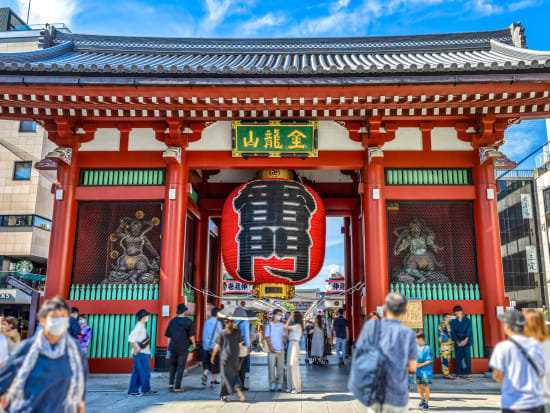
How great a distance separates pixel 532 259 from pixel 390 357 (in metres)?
34.7

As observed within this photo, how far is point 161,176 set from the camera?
10.6 m

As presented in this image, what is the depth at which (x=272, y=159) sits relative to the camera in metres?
10.6

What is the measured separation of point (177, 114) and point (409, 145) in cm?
552

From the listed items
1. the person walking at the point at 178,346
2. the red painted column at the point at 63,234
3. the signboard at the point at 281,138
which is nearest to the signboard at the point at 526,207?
the signboard at the point at 281,138

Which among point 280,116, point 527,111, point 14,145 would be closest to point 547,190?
point 527,111

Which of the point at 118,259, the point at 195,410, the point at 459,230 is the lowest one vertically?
the point at 195,410

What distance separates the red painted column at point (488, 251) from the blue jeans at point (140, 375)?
7063mm

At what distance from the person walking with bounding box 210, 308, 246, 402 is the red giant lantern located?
2.56 metres

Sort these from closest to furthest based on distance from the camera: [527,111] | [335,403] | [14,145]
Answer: [335,403], [527,111], [14,145]

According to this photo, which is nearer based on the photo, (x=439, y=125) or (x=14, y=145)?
(x=439, y=125)

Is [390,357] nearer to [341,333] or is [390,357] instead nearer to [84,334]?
[84,334]

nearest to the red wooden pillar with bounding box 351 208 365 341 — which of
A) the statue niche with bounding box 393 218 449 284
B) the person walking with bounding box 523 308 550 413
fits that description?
the statue niche with bounding box 393 218 449 284

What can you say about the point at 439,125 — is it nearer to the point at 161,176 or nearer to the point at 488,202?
the point at 488,202

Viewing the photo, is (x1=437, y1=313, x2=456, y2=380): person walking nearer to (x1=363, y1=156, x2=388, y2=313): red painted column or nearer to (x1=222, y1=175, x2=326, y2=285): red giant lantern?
(x1=363, y1=156, x2=388, y2=313): red painted column
